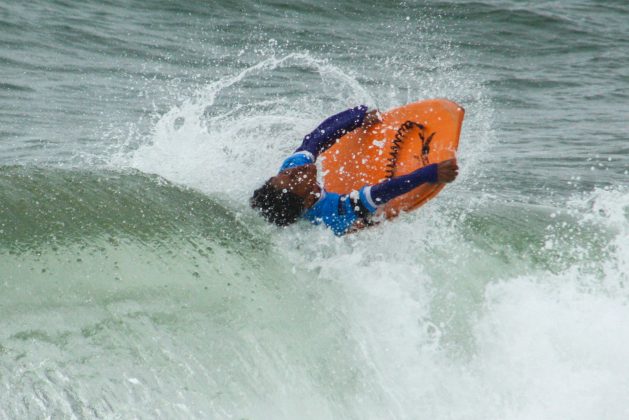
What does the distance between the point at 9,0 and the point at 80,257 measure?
31.9ft

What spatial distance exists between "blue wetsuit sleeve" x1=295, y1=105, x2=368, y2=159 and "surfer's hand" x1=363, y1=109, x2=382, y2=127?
0.04 meters

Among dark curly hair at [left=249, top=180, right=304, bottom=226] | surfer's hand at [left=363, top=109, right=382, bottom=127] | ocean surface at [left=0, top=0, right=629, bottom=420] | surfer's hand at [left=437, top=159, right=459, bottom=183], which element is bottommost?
ocean surface at [left=0, top=0, right=629, bottom=420]

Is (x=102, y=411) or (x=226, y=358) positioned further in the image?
(x=226, y=358)

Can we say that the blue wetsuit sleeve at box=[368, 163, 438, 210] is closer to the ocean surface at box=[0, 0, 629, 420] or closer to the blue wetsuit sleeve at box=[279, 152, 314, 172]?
the ocean surface at box=[0, 0, 629, 420]

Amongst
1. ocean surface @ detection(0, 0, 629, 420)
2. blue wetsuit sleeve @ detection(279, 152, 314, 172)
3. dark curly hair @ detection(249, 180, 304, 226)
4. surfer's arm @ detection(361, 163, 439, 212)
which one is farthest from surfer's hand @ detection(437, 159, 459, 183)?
blue wetsuit sleeve @ detection(279, 152, 314, 172)

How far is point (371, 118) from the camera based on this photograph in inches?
243

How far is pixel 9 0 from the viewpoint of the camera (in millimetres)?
12984

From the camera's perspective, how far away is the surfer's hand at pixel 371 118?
20.2ft

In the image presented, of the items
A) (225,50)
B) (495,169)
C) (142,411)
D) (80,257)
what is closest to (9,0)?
(225,50)

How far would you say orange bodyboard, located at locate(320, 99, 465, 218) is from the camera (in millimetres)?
5777

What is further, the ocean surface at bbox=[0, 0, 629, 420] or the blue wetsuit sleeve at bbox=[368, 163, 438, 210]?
the blue wetsuit sleeve at bbox=[368, 163, 438, 210]

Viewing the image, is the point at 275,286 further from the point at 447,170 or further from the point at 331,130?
the point at 331,130

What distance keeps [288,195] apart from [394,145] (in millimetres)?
1262

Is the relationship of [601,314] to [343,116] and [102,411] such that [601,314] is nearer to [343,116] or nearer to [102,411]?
[343,116]
